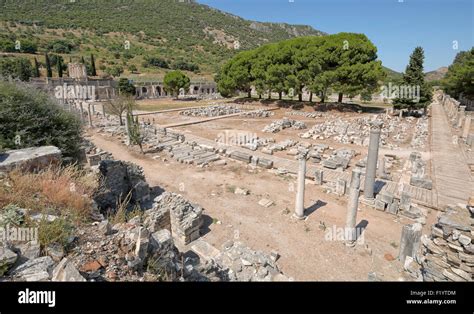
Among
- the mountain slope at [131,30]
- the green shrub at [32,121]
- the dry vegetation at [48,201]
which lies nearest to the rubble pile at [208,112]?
the green shrub at [32,121]

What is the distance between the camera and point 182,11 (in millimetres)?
111688

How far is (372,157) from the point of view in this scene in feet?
31.3

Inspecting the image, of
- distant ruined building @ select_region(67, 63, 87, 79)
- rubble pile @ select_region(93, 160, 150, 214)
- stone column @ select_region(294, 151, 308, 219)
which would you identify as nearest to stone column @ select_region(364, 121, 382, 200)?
stone column @ select_region(294, 151, 308, 219)

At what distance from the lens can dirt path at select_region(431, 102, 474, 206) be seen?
10375mm

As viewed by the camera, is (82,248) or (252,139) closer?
(82,248)

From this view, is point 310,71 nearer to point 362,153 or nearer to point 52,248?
point 362,153

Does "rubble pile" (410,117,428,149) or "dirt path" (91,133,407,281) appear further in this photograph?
"rubble pile" (410,117,428,149)

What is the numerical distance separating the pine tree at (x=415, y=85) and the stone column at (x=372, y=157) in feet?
74.2

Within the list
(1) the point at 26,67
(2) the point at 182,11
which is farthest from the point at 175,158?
(2) the point at 182,11

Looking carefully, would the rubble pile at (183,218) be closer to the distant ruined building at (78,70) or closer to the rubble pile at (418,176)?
the rubble pile at (418,176)

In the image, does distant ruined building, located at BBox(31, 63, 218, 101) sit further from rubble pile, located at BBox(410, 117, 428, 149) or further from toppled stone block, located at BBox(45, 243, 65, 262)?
toppled stone block, located at BBox(45, 243, 65, 262)

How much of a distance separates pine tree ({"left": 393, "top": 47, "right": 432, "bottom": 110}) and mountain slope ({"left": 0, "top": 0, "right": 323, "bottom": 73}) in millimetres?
58228

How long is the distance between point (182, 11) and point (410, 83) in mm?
112546

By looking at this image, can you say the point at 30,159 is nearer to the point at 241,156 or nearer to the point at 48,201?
the point at 48,201
